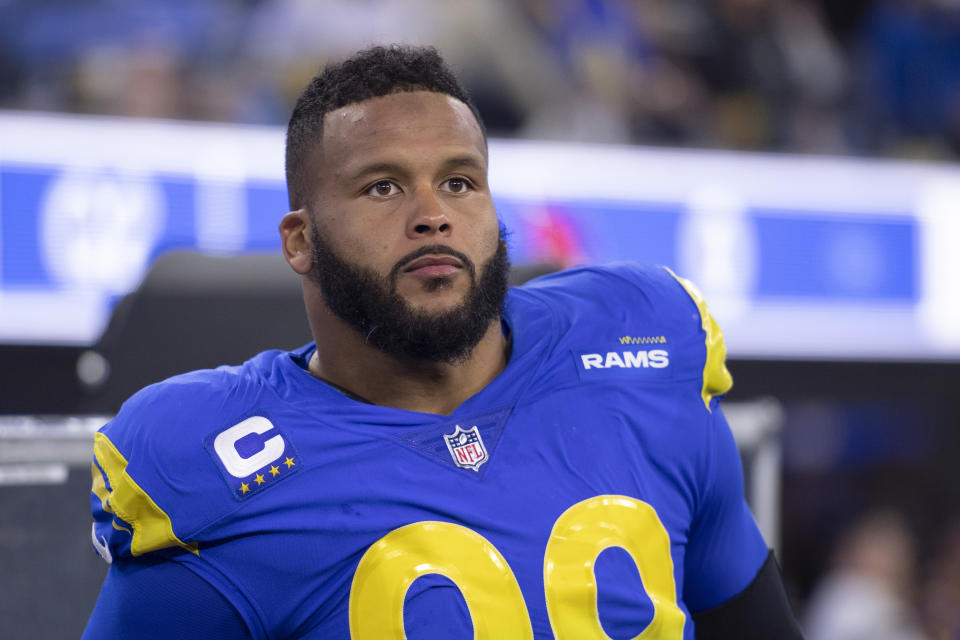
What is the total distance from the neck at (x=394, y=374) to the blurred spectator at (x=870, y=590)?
8.58ft

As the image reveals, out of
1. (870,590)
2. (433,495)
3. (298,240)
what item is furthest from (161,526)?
(870,590)

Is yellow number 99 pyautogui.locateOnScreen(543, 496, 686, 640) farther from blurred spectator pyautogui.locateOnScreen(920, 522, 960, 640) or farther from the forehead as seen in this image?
blurred spectator pyautogui.locateOnScreen(920, 522, 960, 640)

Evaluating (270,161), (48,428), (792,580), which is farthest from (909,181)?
(48,428)

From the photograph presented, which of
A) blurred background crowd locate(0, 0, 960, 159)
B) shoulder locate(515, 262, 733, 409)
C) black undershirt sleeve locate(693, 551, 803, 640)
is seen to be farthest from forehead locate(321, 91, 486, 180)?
blurred background crowd locate(0, 0, 960, 159)

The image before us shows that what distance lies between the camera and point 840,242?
3.85 metres

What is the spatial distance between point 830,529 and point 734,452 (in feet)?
13.1

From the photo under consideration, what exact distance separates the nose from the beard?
18mm

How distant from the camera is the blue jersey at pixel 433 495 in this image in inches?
45.1

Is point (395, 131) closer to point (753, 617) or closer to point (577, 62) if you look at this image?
point (753, 617)

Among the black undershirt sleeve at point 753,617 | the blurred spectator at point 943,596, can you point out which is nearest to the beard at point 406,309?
the black undershirt sleeve at point 753,617

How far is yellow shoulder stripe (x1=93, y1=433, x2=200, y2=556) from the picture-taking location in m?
1.14

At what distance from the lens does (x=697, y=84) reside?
4.45 m

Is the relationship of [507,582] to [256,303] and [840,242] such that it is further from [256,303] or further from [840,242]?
[840,242]

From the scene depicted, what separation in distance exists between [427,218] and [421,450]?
25 cm
